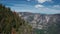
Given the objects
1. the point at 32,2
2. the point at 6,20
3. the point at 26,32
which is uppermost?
the point at 32,2

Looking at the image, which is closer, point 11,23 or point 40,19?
point 11,23

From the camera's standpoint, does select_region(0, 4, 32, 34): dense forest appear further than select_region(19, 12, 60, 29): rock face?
No

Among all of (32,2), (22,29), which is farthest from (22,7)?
(22,29)

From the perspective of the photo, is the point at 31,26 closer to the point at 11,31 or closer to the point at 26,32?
the point at 26,32
